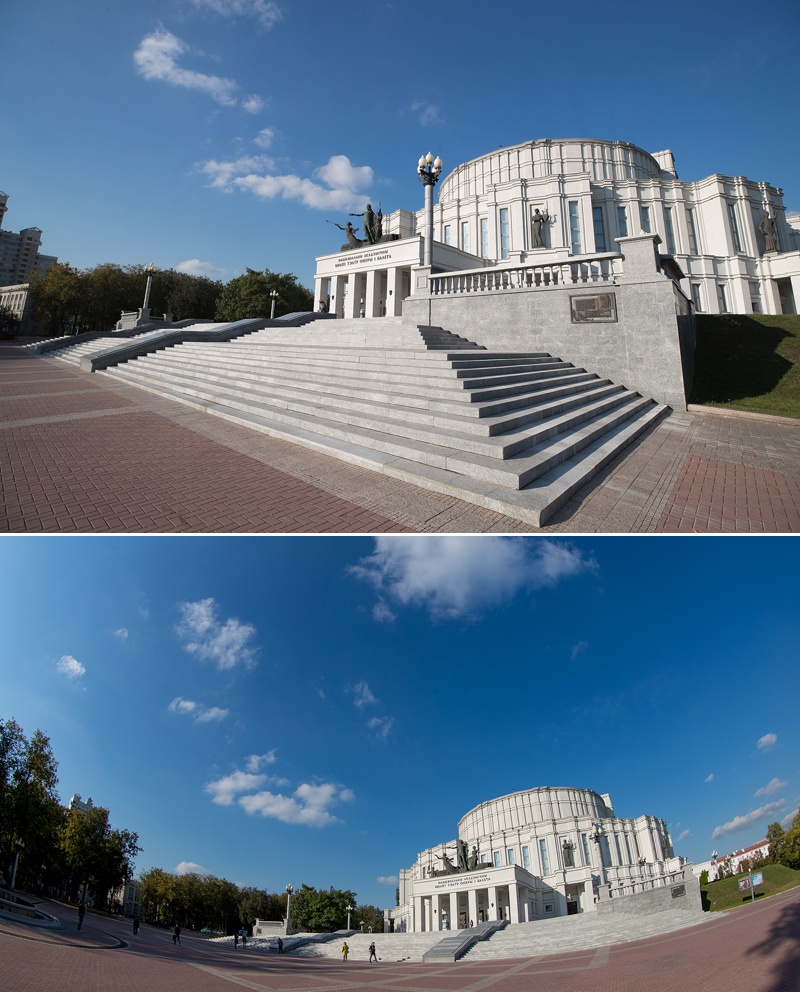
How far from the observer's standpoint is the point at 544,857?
1325 inches

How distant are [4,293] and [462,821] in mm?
118408

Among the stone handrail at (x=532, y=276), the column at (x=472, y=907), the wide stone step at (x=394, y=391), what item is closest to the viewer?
the wide stone step at (x=394, y=391)

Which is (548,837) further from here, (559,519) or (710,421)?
(559,519)

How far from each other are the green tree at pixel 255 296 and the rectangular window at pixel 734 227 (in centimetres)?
4585

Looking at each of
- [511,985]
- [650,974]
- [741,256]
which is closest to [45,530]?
[511,985]

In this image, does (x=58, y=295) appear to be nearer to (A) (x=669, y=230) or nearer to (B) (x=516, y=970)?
(A) (x=669, y=230)

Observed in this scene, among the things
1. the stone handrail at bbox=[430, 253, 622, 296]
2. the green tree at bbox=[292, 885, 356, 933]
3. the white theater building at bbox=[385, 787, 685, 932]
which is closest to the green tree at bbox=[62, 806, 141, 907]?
the green tree at bbox=[292, 885, 356, 933]

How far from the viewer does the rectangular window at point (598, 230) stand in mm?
50562

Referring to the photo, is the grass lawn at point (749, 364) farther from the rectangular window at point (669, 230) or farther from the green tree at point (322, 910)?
the green tree at point (322, 910)

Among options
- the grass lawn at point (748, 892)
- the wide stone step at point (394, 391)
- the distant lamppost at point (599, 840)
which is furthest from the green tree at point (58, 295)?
the grass lawn at point (748, 892)

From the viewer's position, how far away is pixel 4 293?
95125 millimetres

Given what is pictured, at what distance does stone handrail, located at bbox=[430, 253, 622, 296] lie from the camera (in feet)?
51.2

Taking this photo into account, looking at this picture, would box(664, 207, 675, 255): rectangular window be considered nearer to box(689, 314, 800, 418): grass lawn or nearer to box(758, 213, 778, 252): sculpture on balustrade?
box(758, 213, 778, 252): sculpture on balustrade

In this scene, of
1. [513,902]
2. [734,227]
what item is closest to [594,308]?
[513,902]
